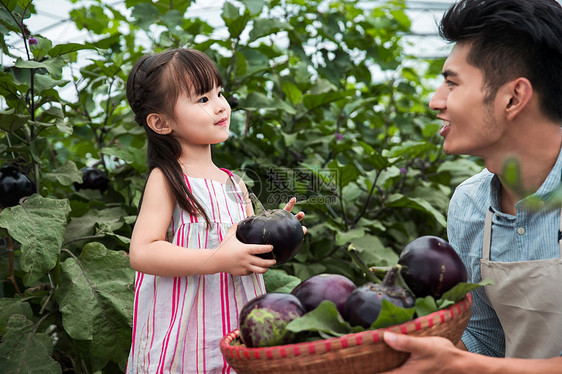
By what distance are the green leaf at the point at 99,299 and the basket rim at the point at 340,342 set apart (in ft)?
2.25

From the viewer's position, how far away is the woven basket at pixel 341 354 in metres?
0.84

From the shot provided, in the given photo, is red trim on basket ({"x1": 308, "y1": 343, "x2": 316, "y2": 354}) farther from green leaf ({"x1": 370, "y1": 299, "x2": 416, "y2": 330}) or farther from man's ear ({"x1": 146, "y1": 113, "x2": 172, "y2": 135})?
man's ear ({"x1": 146, "y1": 113, "x2": 172, "y2": 135})

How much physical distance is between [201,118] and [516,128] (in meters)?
0.71

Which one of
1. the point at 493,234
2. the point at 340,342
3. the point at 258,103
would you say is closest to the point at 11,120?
the point at 258,103

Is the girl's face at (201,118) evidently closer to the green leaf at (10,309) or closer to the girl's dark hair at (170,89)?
the girl's dark hair at (170,89)

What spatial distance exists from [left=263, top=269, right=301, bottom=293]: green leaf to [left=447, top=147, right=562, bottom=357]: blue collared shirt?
46 cm

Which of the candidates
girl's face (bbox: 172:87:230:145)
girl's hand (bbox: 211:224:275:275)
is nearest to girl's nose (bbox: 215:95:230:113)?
girl's face (bbox: 172:87:230:145)

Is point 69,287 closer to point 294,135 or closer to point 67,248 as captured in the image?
point 67,248

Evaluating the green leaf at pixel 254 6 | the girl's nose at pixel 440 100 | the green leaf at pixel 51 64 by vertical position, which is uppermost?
the green leaf at pixel 254 6

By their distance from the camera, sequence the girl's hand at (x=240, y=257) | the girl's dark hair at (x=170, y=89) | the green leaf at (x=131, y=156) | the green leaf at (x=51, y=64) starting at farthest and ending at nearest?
the green leaf at (x=131, y=156), the green leaf at (x=51, y=64), the girl's dark hair at (x=170, y=89), the girl's hand at (x=240, y=257)

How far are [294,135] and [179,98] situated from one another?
2.77 ft

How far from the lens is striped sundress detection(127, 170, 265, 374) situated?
4.10ft

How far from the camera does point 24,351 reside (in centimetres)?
153

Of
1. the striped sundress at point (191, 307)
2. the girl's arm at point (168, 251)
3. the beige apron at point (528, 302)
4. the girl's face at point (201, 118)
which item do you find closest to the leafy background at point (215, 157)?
the striped sundress at point (191, 307)
